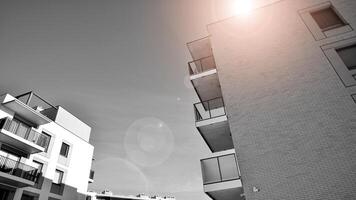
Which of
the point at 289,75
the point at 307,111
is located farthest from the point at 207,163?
the point at 289,75

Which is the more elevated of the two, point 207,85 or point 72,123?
point 72,123

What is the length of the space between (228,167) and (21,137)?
16.6m

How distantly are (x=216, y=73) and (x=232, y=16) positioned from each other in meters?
4.76

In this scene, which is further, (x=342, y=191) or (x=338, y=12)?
(x=338, y=12)

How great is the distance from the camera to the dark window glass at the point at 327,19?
38.5 ft

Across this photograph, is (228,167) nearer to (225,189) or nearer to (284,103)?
(225,189)

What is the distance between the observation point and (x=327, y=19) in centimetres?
1216

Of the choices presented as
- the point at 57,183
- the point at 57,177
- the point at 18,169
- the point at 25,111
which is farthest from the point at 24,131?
the point at 57,183

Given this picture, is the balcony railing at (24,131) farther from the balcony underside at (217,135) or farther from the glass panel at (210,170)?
the glass panel at (210,170)

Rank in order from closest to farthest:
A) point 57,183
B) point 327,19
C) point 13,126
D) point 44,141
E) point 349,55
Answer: point 349,55
point 327,19
point 13,126
point 44,141
point 57,183

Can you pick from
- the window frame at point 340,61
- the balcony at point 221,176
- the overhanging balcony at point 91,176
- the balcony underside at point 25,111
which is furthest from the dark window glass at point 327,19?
the overhanging balcony at point 91,176

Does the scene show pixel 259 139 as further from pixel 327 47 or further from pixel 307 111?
pixel 327 47

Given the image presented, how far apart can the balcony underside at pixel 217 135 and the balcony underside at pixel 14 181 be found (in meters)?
13.9

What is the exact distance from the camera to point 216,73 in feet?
41.9
